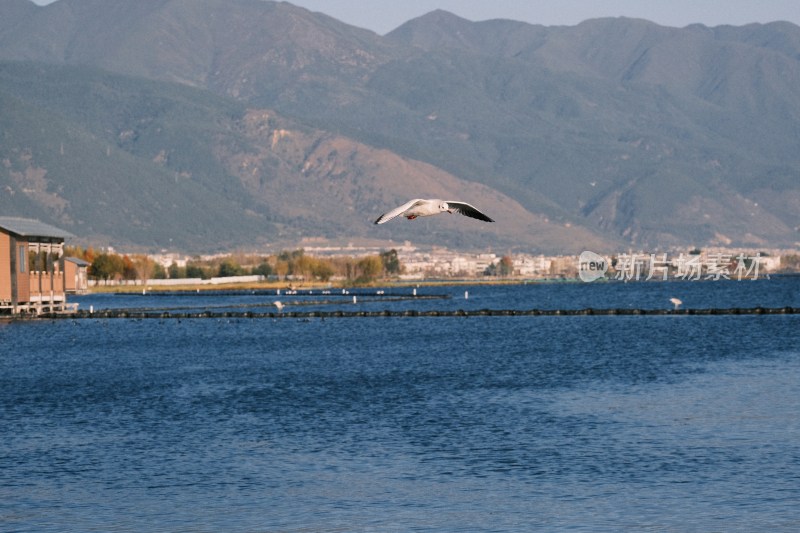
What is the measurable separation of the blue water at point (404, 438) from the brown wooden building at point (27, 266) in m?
18.0

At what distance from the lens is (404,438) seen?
164ft

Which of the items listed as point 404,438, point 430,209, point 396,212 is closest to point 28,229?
point 404,438

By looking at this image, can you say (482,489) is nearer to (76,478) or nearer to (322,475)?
(322,475)

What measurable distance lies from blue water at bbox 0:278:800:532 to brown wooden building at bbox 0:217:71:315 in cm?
1797

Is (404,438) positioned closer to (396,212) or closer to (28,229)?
(396,212)

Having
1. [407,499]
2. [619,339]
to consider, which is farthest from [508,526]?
[619,339]

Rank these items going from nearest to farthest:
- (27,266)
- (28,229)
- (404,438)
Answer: (404,438) < (28,229) < (27,266)

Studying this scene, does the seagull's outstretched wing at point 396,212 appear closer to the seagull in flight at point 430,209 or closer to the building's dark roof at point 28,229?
the seagull in flight at point 430,209

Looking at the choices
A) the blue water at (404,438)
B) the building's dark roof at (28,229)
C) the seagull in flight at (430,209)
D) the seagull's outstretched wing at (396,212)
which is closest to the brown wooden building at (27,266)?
the building's dark roof at (28,229)

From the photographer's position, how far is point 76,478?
139 ft

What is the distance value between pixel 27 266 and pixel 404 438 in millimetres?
77798

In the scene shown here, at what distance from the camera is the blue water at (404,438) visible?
36.8 metres

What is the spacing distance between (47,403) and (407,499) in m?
31.1

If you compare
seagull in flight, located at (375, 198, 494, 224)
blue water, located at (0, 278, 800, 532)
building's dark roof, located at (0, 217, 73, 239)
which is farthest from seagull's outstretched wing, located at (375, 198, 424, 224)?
building's dark roof, located at (0, 217, 73, 239)
